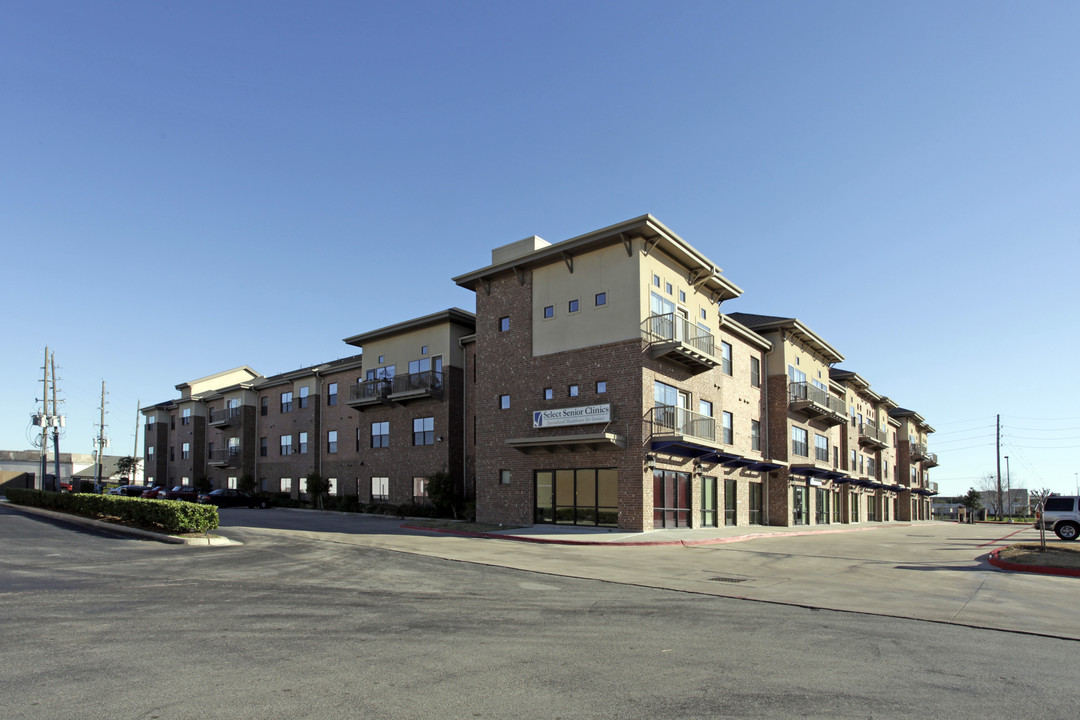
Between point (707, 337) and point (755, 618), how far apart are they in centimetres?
2154

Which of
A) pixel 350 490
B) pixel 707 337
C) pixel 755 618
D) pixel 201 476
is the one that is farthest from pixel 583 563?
pixel 201 476

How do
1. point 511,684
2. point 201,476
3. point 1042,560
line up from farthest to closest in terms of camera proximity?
point 201,476 → point 1042,560 → point 511,684

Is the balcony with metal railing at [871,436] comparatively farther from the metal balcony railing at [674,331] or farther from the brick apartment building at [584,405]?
the metal balcony railing at [674,331]

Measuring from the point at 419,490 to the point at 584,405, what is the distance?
14478 millimetres

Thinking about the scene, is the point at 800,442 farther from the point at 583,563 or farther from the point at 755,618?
the point at 755,618

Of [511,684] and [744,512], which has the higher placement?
[511,684]

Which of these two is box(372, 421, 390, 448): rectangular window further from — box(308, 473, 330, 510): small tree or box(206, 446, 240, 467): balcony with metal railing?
box(206, 446, 240, 467): balcony with metal railing

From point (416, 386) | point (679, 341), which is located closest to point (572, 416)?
point (679, 341)

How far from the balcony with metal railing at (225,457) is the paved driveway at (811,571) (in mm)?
28090

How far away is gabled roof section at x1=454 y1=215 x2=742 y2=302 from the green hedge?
53.6 feet

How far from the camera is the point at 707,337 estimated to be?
3150cm

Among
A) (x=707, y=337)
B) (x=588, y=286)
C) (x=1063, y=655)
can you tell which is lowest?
(x=1063, y=655)

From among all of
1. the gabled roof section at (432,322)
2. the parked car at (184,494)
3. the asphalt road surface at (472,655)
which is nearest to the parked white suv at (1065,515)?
the asphalt road surface at (472,655)

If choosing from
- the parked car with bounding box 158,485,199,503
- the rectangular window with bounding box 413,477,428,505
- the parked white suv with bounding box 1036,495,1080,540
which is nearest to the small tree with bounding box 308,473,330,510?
A: the parked car with bounding box 158,485,199,503
